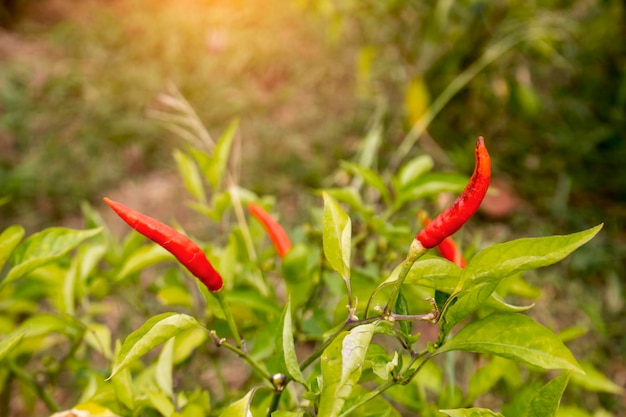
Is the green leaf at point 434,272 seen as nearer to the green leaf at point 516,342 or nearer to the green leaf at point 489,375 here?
the green leaf at point 516,342

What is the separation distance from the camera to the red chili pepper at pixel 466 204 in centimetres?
54

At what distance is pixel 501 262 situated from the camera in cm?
55

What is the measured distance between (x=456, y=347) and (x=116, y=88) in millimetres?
2773

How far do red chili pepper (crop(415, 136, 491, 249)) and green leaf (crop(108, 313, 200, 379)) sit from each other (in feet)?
0.82

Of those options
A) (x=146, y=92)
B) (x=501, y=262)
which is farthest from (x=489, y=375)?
(x=146, y=92)

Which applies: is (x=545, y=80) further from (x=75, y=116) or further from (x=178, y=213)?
(x=75, y=116)

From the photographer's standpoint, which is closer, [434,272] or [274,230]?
[434,272]

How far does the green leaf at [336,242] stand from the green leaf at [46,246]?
33 centimetres

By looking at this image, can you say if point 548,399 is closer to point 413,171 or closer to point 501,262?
point 501,262

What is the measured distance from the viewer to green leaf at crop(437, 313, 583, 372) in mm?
548

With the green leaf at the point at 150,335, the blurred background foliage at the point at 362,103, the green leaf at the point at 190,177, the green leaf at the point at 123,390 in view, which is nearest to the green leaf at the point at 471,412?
the green leaf at the point at 150,335

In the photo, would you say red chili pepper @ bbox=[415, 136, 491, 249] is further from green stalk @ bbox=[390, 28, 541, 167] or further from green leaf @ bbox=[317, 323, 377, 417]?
green stalk @ bbox=[390, 28, 541, 167]

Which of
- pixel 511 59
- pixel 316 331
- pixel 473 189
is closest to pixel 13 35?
pixel 511 59

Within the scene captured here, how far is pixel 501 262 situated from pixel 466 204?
62 millimetres
